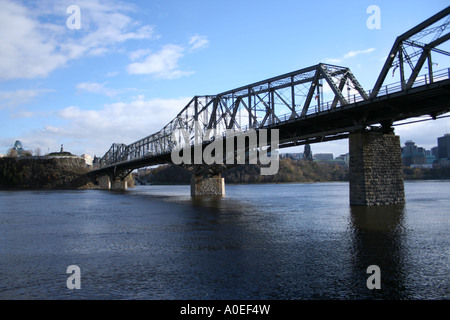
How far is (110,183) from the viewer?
6097 inches

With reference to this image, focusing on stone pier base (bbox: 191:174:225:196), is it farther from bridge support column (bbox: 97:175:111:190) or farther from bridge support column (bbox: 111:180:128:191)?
bridge support column (bbox: 97:175:111:190)

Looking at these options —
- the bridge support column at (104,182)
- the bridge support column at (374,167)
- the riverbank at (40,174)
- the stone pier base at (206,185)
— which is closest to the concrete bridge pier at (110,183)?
the bridge support column at (104,182)

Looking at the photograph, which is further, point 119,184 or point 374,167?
point 119,184

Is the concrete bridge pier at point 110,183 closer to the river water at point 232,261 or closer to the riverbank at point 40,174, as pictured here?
the riverbank at point 40,174

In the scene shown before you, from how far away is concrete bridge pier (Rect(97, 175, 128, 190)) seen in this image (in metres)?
148

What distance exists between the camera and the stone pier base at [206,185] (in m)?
79.3

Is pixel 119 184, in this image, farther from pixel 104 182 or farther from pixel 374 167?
pixel 374 167

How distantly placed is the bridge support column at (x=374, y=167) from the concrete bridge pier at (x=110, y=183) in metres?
122

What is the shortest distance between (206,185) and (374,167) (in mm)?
46783

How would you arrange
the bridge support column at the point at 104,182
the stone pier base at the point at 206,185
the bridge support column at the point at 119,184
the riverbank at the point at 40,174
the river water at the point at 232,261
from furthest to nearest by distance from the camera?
the bridge support column at the point at 104,182 → the riverbank at the point at 40,174 → the bridge support column at the point at 119,184 → the stone pier base at the point at 206,185 → the river water at the point at 232,261

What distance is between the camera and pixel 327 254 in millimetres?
16719

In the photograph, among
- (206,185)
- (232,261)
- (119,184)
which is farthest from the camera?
(119,184)

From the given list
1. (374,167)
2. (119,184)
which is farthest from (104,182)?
(374,167)
